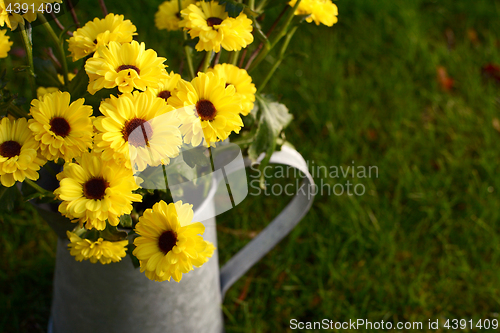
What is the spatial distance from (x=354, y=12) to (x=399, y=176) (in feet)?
2.30

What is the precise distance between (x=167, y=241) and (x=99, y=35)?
22cm

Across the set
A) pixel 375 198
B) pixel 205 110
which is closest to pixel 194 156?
pixel 205 110

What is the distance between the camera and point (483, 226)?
1.04 metres

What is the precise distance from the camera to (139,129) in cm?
40

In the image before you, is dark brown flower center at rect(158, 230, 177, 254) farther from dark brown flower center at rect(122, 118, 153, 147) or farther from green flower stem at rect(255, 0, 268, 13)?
green flower stem at rect(255, 0, 268, 13)

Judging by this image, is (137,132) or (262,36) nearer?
(137,132)

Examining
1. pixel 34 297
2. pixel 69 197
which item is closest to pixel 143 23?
pixel 34 297

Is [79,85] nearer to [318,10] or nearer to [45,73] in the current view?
[45,73]

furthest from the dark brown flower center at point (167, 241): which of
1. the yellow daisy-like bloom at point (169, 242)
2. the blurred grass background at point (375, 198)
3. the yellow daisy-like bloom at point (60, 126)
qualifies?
the blurred grass background at point (375, 198)

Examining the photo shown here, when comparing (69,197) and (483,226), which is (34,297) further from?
(483,226)

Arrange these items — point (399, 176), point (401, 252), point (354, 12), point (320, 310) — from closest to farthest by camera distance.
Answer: point (320, 310), point (401, 252), point (399, 176), point (354, 12)

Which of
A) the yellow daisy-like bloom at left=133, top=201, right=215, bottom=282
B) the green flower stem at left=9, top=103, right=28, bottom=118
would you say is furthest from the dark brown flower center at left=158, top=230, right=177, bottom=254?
the green flower stem at left=9, top=103, right=28, bottom=118

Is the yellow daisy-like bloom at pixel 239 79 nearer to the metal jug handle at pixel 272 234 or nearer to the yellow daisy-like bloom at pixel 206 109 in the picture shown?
the yellow daisy-like bloom at pixel 206 109

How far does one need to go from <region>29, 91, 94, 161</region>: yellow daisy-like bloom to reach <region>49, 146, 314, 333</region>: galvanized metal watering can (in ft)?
0.59
